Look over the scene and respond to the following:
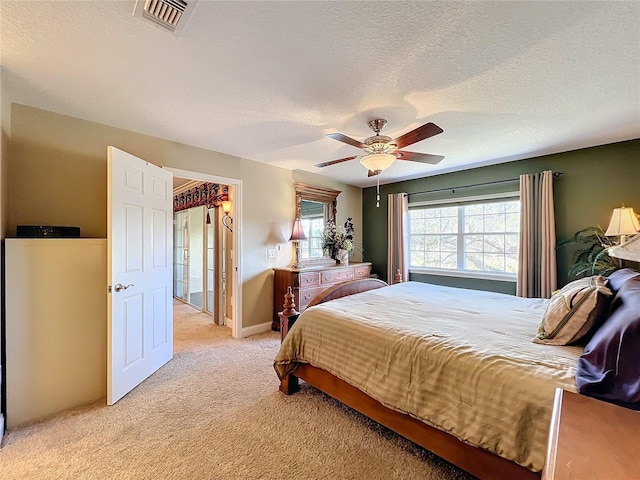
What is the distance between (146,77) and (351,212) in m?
3.98

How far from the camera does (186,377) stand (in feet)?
8.59

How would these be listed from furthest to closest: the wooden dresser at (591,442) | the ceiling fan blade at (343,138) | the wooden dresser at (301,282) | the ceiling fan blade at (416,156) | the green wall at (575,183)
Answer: the wooden dresser at (301,282)
the green wall at (575,183)
the ceiling fan blade at (416,156)
the ceiling fan blade at (343,138)
the wooden dresser at (591,442)

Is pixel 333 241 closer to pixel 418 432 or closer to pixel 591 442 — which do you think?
pixel 418 432

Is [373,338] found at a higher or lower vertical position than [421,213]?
lower

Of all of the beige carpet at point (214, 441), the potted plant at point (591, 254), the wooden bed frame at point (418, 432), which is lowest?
the beige carpet at point (214, 441)

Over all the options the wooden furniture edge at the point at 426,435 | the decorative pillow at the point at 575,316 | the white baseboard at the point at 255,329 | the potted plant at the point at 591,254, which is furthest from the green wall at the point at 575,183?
the wooden furniture edge at the point at 426,435

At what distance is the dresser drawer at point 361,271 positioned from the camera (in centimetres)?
469

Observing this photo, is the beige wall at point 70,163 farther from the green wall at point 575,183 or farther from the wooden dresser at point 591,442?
the green wall at point 575,183

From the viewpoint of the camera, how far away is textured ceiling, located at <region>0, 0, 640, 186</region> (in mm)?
1344

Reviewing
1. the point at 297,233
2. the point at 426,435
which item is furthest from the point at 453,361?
the point at 297,233

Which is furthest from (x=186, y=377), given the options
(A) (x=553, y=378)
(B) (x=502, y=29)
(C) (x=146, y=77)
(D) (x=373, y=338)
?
(B) (x=502, y=29)

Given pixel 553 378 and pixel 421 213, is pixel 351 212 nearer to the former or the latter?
pixel 421 213

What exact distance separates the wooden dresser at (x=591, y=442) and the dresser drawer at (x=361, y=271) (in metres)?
3.77

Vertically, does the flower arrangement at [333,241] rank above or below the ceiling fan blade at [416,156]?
below
